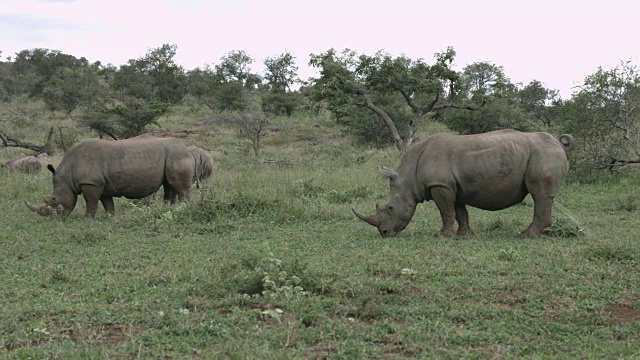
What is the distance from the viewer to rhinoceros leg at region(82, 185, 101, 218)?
485 inches

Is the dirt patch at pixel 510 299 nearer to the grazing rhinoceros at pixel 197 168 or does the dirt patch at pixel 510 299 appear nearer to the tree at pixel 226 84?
the grazing rhinoceros at pixel 197 168

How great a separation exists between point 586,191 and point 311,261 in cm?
978

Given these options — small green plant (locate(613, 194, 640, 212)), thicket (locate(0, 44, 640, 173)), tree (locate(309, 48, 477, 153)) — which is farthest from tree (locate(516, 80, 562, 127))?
small green plant (locate(613, 194, 640, 212))

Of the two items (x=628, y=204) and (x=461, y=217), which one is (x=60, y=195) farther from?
(x=628, y=204)

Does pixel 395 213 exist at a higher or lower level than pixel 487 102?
lower

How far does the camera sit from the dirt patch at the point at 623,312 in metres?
5.44

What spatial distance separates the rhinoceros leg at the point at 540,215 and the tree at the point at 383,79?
46.8ft

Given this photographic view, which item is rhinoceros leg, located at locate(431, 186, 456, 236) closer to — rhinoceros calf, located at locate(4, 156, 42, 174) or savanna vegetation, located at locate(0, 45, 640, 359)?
savanna vegetation, located at locate(0, 45, 640, 359)

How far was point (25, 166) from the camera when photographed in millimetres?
19375

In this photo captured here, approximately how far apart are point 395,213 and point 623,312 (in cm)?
464

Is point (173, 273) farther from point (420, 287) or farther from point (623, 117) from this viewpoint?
point (623, 117)

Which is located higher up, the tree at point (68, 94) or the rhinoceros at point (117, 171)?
the tree at point (68, 94)

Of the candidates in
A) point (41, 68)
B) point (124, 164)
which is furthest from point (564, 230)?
point (41, 68)

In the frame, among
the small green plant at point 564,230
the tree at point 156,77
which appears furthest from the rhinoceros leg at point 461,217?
the tree at point 156,77
